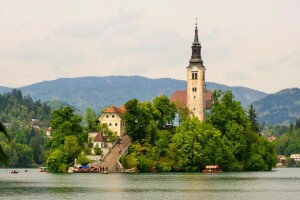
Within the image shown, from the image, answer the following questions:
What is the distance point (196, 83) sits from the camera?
14050cm

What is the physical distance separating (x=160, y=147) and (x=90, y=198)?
64766 mm

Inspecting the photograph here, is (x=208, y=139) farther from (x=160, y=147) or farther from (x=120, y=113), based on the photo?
(x=120, y=113)

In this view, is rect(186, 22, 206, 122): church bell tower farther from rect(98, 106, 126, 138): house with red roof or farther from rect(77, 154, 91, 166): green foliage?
rect(77, 154, 91, 166): green foliage

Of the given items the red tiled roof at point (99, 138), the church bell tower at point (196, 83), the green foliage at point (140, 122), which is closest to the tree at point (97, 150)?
the red tiled roof at point (99, 138)

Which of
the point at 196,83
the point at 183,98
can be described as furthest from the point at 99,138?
the point at 183,98

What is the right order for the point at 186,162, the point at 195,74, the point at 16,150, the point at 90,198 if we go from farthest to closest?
1. the point at 16,150
2. the point at 195,74
3. the point at 186,162
4. the point at 90,198

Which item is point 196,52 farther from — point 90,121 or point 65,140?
point 65,140

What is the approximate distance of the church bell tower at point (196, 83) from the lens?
5458 inches

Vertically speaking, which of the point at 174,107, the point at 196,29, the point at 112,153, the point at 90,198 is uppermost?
the point at 196,29

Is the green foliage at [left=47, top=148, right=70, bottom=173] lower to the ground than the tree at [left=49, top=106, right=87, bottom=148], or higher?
lower

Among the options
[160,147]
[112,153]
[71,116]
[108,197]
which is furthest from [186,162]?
[108,197]

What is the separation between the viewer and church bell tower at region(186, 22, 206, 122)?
139 m

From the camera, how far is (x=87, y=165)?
120 m

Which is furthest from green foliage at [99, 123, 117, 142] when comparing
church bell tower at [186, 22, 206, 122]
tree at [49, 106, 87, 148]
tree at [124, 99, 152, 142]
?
church bell tower at [186, 22, 206, 122]
